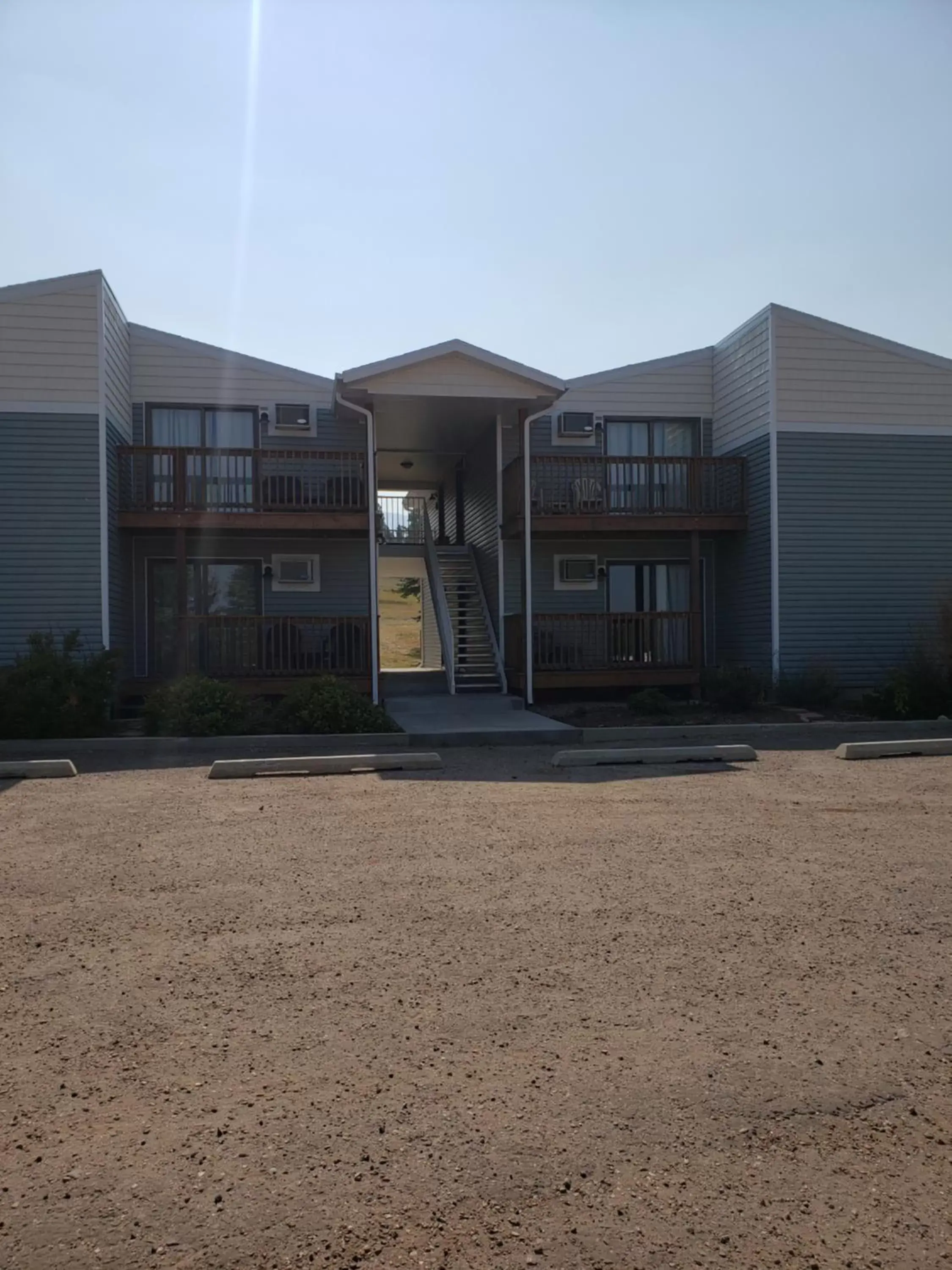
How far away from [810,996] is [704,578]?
604 inches

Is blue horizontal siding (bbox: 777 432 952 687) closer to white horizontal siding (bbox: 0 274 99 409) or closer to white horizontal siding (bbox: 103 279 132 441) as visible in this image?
white horizontal siding (bbox: 103 279 132 441)

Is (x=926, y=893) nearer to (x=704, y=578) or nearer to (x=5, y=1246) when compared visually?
(x=5, y=1246)

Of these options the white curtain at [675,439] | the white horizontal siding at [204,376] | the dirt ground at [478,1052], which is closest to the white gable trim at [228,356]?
the white horizontal siding at [204,376]

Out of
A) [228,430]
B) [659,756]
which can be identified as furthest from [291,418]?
[659,756]

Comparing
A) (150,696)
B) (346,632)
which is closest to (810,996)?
(150,696)

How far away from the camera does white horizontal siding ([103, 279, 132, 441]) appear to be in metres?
14.6

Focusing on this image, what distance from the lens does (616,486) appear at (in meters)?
16.6

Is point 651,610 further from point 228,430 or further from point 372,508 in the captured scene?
point 228,430

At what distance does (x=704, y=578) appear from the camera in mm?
18734

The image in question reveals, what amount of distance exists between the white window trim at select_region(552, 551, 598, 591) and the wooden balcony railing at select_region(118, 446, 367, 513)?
3928 millimetres

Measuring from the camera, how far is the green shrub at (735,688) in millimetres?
15242

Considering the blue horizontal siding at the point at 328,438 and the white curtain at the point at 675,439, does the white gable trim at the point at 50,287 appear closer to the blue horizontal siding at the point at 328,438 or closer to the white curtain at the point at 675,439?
the blue horizontal siding at the point at 328,438

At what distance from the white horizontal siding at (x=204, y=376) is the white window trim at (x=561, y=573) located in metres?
4.76

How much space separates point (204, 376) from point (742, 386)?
8952 mm
